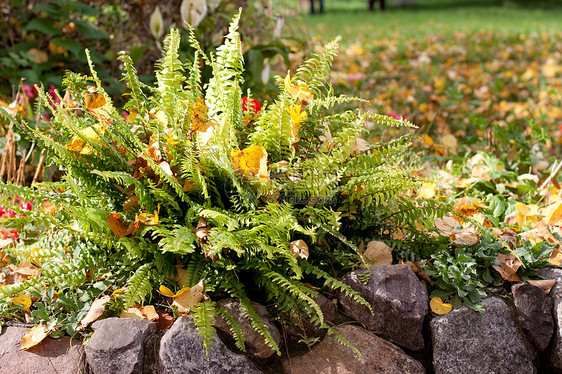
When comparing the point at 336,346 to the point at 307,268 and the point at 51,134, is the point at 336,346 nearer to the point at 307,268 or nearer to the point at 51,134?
the point at 307,268

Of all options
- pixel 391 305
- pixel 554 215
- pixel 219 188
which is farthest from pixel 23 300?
pixel 554 215

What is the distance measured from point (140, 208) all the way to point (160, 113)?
1.17ft

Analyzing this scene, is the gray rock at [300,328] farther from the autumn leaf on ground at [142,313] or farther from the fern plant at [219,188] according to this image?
the autumn leaf on ground at [142,313]

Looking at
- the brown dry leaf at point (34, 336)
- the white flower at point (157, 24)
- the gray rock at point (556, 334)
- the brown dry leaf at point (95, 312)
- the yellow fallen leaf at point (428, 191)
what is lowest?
the gray rock at point (556, 334)

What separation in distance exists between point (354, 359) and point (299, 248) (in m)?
0.41

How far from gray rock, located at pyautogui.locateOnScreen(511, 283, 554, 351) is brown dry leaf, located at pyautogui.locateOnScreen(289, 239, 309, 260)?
31.0 inches

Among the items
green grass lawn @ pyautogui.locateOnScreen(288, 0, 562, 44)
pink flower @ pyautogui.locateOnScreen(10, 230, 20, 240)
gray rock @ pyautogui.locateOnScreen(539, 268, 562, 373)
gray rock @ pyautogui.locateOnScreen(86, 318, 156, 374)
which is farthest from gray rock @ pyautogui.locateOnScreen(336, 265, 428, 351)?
green grass lawn @ pyautogui.locateOnScreen(288, 0, 562, 44)

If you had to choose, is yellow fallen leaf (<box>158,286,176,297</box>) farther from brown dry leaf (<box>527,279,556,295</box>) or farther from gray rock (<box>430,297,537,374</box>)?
brown dry leaf (<box>527,279,556,295</box>)

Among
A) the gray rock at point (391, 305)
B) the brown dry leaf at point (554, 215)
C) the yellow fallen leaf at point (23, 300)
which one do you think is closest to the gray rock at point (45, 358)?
the yellow fallen leaf at point (23, 300)

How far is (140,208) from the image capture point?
1.81 m

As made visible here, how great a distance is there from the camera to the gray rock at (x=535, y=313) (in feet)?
5.80

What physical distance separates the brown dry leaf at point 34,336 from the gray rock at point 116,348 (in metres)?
0.19

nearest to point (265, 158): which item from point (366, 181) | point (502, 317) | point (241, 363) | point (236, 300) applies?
point (366, 181)

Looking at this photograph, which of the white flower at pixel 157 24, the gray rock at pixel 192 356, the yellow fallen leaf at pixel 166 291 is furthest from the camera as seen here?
the white flower at pixel 157 24
